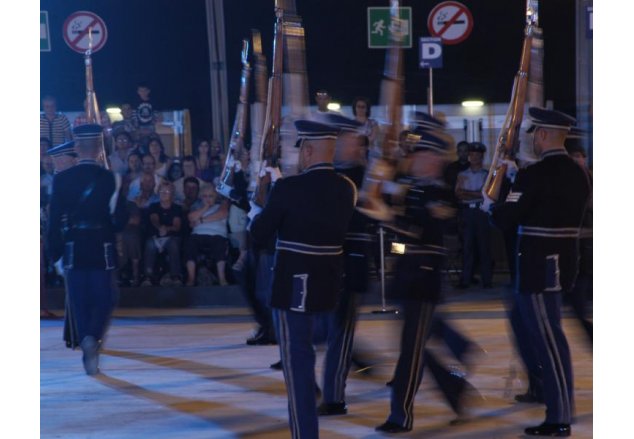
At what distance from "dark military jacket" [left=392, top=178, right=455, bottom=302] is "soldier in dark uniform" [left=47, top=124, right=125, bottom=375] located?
2.38 m

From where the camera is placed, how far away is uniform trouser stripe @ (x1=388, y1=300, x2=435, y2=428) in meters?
5.39

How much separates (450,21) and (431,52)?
69 centimetres

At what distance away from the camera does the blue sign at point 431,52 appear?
1143 centimetres

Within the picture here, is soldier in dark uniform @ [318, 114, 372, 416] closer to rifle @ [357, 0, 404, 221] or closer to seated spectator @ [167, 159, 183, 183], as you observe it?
rifle @ [357, 0, 404, 221]

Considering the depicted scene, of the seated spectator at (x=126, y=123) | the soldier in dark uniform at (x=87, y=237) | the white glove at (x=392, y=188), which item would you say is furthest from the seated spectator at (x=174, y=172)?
the white glove at (x=392, y=188)

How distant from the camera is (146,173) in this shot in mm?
10828

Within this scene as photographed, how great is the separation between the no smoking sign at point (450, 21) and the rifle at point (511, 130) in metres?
5.45

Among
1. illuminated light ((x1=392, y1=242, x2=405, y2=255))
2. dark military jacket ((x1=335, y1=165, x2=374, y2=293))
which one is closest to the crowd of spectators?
dark military jacket ((x1=335, y1=165, x2=374, y2=293))

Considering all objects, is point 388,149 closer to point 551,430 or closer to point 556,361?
point 556,361

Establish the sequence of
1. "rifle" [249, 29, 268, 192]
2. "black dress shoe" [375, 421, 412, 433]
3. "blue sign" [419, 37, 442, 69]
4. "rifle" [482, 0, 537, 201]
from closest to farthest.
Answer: "black dress shoe" [375, 421, 412, 433], "rifle" [482, 0, 537, 201], "rifle" [249, 29, 268, 192], "blue sign" [419, 37, 442, 69]

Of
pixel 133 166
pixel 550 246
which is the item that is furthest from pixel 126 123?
pixel 550 246
